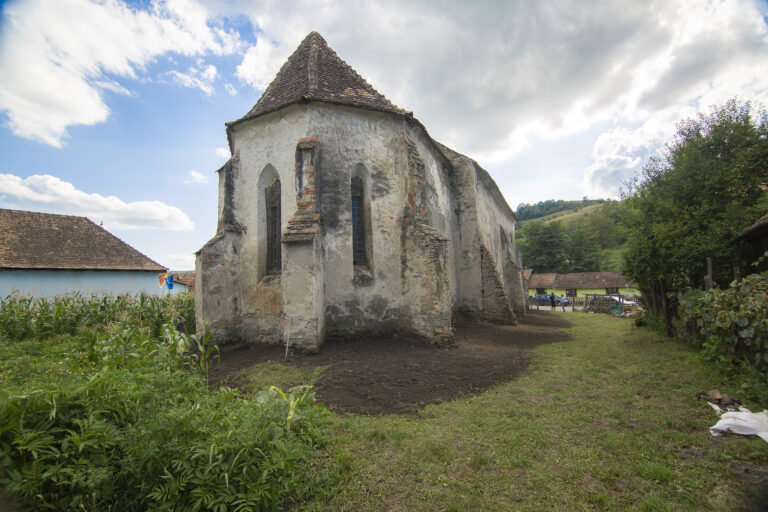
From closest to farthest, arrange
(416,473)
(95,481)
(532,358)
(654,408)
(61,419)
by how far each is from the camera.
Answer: (95,481)
(61,419)
(416,473)
(654,408)
(532,358)

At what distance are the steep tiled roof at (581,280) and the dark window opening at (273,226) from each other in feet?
152

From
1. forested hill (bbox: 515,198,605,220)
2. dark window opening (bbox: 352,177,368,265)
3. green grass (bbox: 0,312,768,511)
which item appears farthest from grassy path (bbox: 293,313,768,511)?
forested hill (bbox: 515,198,605,220)

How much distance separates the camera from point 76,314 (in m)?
10.8

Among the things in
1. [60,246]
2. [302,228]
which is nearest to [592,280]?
[302,228]

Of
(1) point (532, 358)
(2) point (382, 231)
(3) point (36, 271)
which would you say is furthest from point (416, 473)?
(3) point (36, 271)

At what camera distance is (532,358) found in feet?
28.0

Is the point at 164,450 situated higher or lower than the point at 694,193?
lower

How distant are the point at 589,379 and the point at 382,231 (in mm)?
6646

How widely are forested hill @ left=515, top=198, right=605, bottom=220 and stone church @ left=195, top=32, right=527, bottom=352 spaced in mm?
117693

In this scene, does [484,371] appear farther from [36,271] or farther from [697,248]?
[36,271]

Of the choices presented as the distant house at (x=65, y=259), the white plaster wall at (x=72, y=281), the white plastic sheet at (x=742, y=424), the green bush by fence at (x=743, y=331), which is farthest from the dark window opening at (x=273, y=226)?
the distant house at (x=65, y=259)

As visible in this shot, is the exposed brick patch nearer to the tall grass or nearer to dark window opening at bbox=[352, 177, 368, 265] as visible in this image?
dark window opening at bbox=[352, 177, 368, 265]

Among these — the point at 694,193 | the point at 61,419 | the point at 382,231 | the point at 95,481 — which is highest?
the point at 694,193

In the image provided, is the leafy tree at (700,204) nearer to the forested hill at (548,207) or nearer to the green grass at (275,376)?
the green grass at (275,376)
